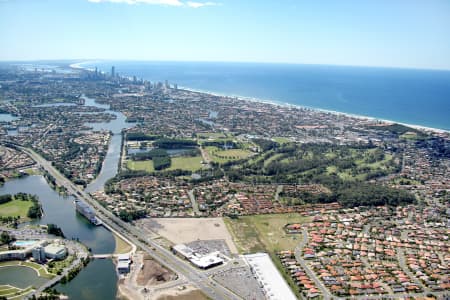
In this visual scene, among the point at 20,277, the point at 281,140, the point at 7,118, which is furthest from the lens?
the point at 7,118

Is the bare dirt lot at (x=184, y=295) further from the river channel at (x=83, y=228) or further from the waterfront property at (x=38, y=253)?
the waterfront property at (x=38, y=253)

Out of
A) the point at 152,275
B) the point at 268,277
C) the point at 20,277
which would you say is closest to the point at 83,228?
the point at 20,277

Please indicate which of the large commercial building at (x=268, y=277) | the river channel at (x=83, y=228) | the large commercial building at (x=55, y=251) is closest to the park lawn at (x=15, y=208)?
the river channel at (x=83, y=228)

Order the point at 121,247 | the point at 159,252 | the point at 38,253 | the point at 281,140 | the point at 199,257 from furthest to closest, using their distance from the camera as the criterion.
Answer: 1. the point at 281,140
2. the point at 121,247
3. the point at 159,252
4. the point at 199,257
5. the point at 38,253

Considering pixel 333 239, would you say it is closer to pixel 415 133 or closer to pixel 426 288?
pixel 426 288

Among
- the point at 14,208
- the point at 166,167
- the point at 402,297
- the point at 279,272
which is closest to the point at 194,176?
the point at 166,167

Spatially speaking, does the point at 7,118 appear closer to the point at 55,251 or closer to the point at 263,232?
the point at 55,251

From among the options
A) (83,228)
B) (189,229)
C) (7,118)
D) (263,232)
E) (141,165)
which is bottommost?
(83,228)
